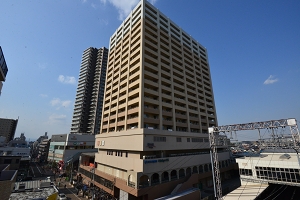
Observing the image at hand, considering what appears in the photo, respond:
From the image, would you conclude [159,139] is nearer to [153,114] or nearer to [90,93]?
[153,114]

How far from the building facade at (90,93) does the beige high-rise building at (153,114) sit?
4692 cm

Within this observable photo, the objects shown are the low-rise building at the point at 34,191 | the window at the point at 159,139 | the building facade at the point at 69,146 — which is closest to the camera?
the low-rise building at the point at 34,191

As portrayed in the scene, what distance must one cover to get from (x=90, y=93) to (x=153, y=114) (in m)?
76.5

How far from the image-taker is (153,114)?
3756cm

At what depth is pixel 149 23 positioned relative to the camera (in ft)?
144

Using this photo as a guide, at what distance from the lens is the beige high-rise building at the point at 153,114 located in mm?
30984

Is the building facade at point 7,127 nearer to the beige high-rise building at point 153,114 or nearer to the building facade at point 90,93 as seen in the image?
the building facade at point 90,93

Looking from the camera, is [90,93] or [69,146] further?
[90,93]

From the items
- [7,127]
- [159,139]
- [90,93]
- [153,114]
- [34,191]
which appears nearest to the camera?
[34,191]

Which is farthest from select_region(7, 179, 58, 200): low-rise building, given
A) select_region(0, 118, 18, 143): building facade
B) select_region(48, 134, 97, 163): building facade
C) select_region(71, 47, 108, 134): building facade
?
select_region(0, 118, 18, 143): building facade

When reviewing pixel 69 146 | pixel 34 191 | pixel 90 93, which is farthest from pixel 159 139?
pixel 90 93

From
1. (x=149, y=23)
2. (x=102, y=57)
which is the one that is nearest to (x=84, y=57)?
(x=102, y=57)

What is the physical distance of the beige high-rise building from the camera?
30984mm

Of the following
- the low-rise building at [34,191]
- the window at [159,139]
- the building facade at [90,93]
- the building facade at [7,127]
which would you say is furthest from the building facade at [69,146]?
the building facade at [7,127]
